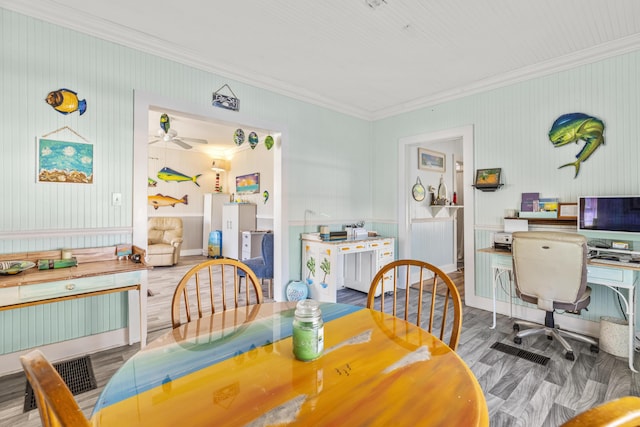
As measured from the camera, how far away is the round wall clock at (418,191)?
4.98 meters

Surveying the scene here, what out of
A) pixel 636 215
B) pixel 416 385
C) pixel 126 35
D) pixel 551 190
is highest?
pixel 126 35

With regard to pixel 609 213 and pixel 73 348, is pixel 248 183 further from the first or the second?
pixel 609 213

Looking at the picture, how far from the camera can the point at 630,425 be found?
0.48 m

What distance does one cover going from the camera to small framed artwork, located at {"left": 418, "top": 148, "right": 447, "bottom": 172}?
5.14 meters

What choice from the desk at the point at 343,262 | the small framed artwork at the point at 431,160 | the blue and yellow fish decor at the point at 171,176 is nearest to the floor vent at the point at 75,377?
the desk at the point at 343,262

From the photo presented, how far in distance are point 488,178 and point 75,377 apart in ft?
14.4

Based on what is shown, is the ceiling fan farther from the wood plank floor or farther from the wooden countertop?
the wood plank floor

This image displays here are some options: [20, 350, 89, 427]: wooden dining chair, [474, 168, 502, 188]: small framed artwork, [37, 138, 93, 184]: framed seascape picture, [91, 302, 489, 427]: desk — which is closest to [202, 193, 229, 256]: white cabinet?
[37, 138, 93, 184]: framed seascape picture

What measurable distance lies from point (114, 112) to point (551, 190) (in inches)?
173

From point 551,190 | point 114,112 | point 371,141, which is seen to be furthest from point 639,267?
point 114,112

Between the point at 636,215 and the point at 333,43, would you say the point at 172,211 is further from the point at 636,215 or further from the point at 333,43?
the point at 636,215

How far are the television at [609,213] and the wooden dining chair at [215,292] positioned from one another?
313 centimetres

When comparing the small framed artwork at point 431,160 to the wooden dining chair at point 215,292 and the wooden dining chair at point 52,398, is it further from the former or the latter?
the wooden dining chair at point 52,398

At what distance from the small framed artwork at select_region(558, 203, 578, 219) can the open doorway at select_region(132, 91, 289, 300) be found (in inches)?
119
